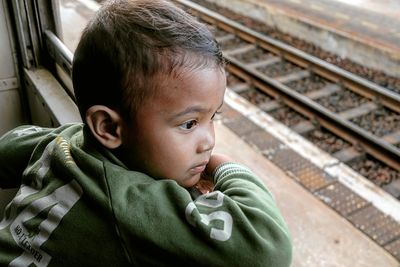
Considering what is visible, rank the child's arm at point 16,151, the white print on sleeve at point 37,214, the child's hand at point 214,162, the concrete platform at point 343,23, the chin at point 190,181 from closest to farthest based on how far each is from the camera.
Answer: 1. the white print on sleeve at point 37,214
2. the chin at point 190,181
3. the child's hand at point 214,162
4. the child's arm at point 16,151
5. the concrete platform at point 343,23

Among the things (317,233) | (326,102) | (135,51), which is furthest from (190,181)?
(326,102)

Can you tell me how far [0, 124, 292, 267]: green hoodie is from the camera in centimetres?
95

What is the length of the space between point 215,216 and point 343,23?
24.5 ft

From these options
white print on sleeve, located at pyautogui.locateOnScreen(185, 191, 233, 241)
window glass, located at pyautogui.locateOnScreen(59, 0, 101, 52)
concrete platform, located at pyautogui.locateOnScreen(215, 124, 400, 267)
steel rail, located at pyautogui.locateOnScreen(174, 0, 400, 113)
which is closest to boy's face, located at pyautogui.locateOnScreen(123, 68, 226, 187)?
white print on sleeve, located at pyautogui.locateOnScreen(185, 191, 233, 241)

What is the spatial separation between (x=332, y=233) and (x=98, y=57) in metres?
2.51

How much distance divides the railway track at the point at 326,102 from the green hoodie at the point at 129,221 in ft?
11.1

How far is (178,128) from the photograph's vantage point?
1073 millimetres

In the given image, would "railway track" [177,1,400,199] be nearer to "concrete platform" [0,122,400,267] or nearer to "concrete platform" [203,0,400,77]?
"concrete platform" [0,122,400,267]

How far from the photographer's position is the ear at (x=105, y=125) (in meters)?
1.09

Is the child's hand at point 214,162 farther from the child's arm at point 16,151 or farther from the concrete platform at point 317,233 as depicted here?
the concrete platform at point 317,233

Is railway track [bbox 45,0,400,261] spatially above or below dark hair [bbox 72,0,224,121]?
below

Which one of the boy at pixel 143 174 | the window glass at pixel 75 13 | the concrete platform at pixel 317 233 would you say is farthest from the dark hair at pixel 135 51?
the window glass at pixel 75 13

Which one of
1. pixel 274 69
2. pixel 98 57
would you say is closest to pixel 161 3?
pixel 98 57

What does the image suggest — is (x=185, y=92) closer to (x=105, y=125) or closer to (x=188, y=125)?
(x=188, y=125)
